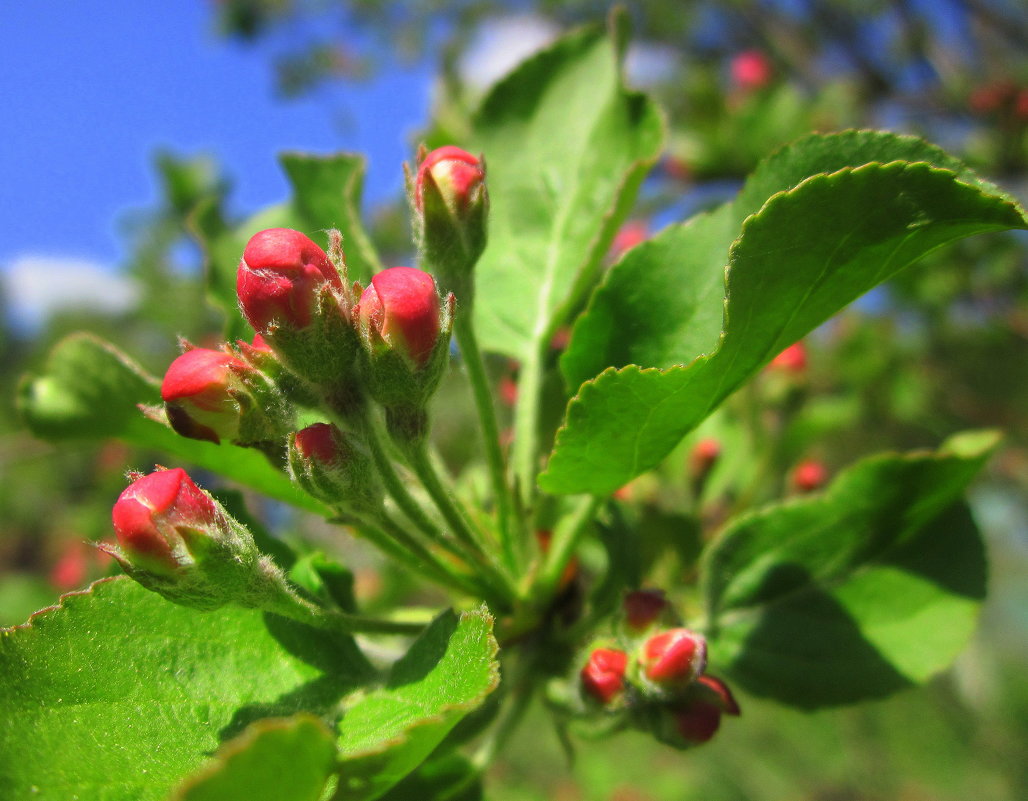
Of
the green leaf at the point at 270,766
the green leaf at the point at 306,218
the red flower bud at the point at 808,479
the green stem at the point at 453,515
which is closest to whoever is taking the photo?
the green leaf at the point at 270,766

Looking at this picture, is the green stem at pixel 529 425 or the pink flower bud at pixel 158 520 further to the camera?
the green stem at pixel 529 425

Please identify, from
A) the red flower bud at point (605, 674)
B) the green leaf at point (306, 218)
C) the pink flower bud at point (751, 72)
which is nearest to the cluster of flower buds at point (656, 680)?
the red flower bud at point (605, 674)

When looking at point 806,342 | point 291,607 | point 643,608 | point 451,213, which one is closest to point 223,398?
point 291,607

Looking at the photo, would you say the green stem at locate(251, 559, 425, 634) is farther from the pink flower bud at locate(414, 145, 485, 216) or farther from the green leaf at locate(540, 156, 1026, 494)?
the pink flower bud at locate(414, 145, 485, 216)

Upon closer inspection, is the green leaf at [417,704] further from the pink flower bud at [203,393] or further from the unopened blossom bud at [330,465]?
the pink flower bud at [203,393]

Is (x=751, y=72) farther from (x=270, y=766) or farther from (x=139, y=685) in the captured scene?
(x=270, y=766)
